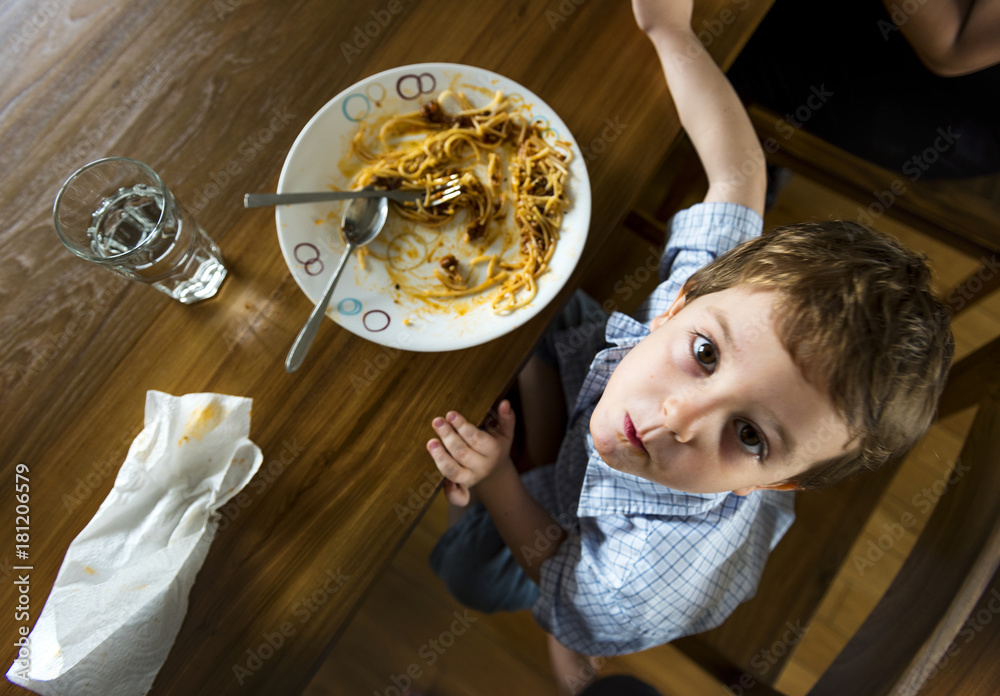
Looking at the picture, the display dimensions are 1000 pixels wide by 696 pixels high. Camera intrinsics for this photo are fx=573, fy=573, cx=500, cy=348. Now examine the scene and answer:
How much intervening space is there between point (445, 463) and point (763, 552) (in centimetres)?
55

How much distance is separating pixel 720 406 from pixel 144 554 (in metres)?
0.66

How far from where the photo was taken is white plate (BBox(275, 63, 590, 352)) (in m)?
0.70

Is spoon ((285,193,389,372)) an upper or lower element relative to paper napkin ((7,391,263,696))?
upper

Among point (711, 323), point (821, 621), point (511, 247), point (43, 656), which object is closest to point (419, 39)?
point (511, 247)

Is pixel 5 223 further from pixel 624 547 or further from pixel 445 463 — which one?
pixel 624 547

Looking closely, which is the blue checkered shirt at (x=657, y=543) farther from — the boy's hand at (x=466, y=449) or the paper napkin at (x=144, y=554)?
the paper napkin at (x=144, y=554)

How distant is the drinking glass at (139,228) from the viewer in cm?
65

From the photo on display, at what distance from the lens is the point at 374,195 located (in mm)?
734

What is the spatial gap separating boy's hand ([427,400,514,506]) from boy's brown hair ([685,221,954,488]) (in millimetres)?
343

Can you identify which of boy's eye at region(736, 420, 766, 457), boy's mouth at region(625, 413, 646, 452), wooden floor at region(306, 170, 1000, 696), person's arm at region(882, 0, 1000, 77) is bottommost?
wooden floor at region(306, 170, 1000, 696)

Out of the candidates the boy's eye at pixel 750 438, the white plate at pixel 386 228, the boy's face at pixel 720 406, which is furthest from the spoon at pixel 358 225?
the boy's eye at pixel 750 438

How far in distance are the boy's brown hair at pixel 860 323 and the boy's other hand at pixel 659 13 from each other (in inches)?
14.0

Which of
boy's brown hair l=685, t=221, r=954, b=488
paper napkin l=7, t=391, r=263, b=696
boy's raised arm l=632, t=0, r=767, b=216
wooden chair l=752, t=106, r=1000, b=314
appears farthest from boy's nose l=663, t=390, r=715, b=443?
wooden chair l=752, t=106, r=1000, b=314

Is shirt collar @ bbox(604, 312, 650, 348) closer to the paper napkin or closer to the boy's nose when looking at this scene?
the boy's nose
